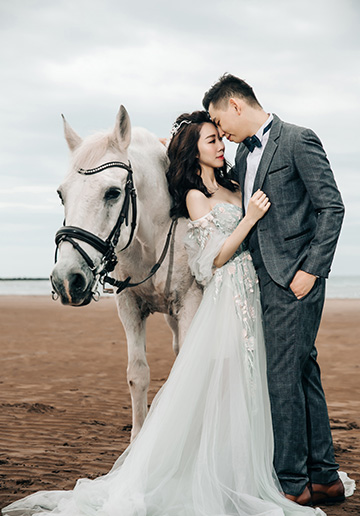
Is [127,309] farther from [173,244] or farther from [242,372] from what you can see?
[242,372]

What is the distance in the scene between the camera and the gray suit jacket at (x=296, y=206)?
2826 millimetres

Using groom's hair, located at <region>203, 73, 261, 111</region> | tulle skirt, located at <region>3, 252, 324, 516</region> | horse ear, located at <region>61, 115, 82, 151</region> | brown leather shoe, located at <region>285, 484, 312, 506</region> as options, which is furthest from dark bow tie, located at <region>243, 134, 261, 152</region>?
brown leather shoe, located at <region>285, 484, 312, 506</region>

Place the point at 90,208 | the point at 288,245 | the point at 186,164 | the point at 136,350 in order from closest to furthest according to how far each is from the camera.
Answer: the point at 90,208
the point at 288,245
the point at 186,164
the point at 136,350

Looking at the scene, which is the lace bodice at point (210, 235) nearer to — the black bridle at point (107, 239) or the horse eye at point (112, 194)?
the black bridle at point (107, 239)

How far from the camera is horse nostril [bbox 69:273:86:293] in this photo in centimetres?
268

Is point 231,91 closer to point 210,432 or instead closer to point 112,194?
point 112,194

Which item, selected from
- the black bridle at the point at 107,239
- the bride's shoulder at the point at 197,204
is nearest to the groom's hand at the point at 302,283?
the bride's shoulder at the point at 197,204

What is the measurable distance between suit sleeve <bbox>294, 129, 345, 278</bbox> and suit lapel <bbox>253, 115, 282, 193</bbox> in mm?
138

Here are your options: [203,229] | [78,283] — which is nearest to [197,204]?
[203,229]

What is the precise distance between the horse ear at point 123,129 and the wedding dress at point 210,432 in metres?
0.63

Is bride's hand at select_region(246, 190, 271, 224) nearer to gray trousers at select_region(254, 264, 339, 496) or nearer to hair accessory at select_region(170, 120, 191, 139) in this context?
gray trousers at select_region(254, 264, 339, 496)

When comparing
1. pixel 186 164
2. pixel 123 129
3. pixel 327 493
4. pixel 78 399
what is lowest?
pixel 78 399

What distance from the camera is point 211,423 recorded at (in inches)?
115

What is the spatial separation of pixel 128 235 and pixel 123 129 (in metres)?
0.61
